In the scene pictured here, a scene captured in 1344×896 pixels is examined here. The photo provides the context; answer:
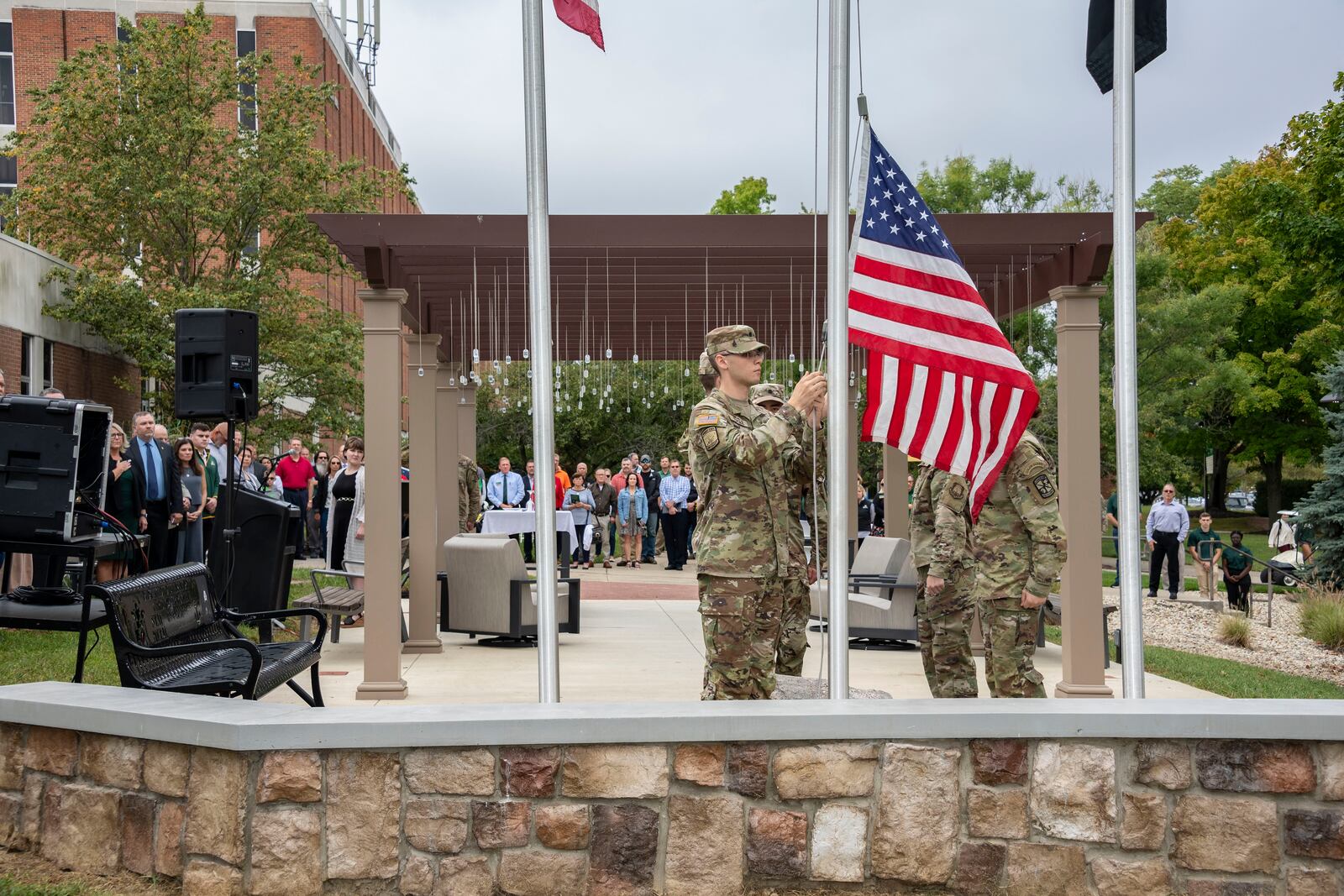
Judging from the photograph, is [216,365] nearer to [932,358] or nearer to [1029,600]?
[932,358]

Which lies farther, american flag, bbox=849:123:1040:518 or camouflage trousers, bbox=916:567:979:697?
camouflage trousers, bbox=916:567:979:697

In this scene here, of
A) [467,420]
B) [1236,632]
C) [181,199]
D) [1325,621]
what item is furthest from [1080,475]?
[181,199]

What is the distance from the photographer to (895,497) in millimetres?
13695

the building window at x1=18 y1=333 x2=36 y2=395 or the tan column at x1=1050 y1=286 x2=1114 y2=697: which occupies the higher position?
the building window at x1=18 y1=333 x2=36 y2=395

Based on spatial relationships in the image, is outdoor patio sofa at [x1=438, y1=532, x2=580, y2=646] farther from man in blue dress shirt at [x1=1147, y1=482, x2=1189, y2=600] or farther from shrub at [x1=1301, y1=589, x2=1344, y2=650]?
man in blue dress shirt at [x1=1147, y1=482, x2=1189, y2=600]

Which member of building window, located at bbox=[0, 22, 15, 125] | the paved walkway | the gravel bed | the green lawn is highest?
building window, located at bbox=[0, 22, 15, 125]

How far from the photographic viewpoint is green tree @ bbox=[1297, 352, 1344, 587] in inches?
798

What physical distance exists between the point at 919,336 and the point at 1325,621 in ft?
40.7

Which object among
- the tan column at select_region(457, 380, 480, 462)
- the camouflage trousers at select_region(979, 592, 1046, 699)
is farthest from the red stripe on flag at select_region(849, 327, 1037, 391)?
the tan column at select_region(457, 380, 480, 462)

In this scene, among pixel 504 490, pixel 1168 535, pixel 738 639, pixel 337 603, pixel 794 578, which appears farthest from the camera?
pixel 504 490

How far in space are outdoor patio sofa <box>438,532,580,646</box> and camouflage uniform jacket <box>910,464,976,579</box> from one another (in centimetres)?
492

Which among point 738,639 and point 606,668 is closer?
point 738,639

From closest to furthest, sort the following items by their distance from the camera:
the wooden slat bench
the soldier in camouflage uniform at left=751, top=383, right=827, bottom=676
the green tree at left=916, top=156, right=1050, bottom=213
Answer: the soldier in camouflage uniform at left=751, top=383, right=827, bottom=676, the wooden slat bench, the green tree at left=916, top=156, right=1050, bottom=213

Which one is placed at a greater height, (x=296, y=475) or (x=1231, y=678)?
(x=296, y=475)
